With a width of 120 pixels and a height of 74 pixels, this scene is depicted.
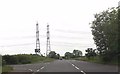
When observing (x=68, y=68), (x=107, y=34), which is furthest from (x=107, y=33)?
(x=68, y=68)

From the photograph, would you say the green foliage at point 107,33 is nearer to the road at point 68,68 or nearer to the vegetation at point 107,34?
the vegetation at point 107,34

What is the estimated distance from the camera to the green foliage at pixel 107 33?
50.8 metres

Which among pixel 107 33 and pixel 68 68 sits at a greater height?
pixel 107 33

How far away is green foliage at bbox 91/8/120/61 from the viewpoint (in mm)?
50812

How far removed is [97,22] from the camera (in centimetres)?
6838

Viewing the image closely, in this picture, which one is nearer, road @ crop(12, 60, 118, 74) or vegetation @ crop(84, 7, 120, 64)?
road @ crop(12, 60, 118, 74)

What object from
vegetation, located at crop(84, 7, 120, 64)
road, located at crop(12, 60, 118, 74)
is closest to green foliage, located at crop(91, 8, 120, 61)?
vegetation, located at crop(84, 7, 120, 64)

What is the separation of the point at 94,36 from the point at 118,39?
1894 cm

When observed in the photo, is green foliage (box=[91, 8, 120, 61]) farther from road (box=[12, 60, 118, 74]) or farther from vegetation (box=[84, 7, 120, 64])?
road (box=[12, 60, 118, 74])

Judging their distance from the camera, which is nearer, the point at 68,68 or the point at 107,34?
the point at 68,68

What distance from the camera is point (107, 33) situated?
5306cm

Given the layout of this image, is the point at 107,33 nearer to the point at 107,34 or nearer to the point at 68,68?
the point at 107,34

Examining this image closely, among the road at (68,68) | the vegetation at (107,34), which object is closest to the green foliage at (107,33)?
the vegetation at (107,34)

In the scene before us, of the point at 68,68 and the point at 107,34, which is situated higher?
the point at 107,34
